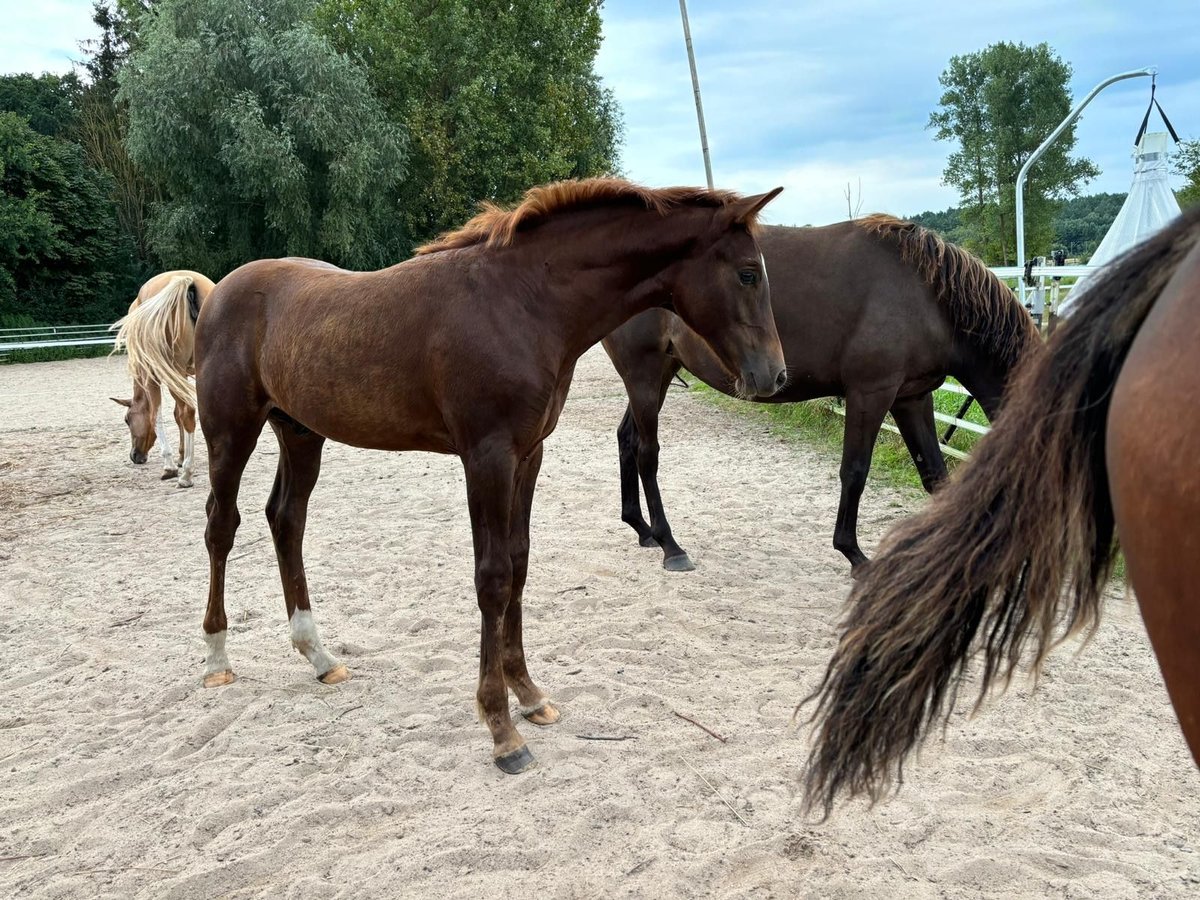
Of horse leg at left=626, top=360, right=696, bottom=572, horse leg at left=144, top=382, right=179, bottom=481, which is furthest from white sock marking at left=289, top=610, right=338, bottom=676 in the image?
horse leg at left=144, top=382, right=179, bottom=481

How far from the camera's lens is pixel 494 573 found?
9.40 feet

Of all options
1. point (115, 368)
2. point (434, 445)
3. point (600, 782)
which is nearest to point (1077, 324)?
point (600, 782)

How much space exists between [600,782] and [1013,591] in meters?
1.94

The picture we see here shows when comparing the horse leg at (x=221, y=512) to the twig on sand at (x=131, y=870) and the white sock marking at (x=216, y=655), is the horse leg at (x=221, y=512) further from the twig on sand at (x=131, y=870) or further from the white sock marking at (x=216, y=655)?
the twig on sand at (x=131, y=870)

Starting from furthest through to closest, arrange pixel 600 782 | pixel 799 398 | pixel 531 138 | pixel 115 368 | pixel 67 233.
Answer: pixel 531 138
pixel 67 233
pixel 115 368
pixel 799 398
pixel 600 782

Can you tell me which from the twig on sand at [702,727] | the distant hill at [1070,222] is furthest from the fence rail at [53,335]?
the distant hill at [1070,222]

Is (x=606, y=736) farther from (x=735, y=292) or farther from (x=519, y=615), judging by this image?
(x=735, y=292)

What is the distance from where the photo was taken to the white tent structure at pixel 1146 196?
26.0 feet

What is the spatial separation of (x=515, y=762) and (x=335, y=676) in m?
1.15

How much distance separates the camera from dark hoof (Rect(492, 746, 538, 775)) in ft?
9.40

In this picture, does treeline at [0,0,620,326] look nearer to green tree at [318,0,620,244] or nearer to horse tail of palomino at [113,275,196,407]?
green tree at [318,0,620,244]

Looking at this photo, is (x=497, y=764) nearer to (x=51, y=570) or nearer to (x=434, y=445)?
(x=434, y=445)

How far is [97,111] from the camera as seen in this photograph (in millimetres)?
28250

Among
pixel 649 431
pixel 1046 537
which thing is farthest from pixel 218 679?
pixel 1046 537
